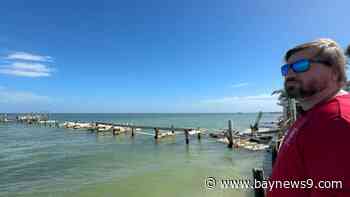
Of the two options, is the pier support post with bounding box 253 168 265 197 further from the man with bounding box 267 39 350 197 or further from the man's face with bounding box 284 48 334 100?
the man's face with bounding box 284 48 334 100

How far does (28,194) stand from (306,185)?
15.2 m

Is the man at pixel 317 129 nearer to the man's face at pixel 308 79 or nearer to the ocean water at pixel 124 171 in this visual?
the man's face at pixel 308 79

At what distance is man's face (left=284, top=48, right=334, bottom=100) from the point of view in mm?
1862

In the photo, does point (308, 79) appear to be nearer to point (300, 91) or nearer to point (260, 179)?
point (300, 91)

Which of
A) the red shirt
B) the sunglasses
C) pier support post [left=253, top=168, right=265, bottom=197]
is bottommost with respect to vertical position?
pier support post [left=253, top=168, right=265, bottom=197]

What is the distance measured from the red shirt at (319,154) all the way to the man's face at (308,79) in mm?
143

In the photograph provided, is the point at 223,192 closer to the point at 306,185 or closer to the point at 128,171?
the point at 128,171

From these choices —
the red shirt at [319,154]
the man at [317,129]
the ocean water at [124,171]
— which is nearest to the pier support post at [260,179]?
the ocean water at [124,171]

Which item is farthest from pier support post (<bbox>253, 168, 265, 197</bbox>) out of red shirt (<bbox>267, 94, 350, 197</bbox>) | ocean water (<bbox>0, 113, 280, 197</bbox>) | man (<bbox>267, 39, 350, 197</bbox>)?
red shirt (<bbox>267, 94, 350, 197</bbox>)

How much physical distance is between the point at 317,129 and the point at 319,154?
0.15 m

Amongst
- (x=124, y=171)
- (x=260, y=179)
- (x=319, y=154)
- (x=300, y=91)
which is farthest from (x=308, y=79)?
(x=124, y=171)

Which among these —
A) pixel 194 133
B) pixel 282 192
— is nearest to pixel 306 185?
pixel 282 192

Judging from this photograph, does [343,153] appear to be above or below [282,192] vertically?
above

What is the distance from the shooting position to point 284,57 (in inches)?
85.2
